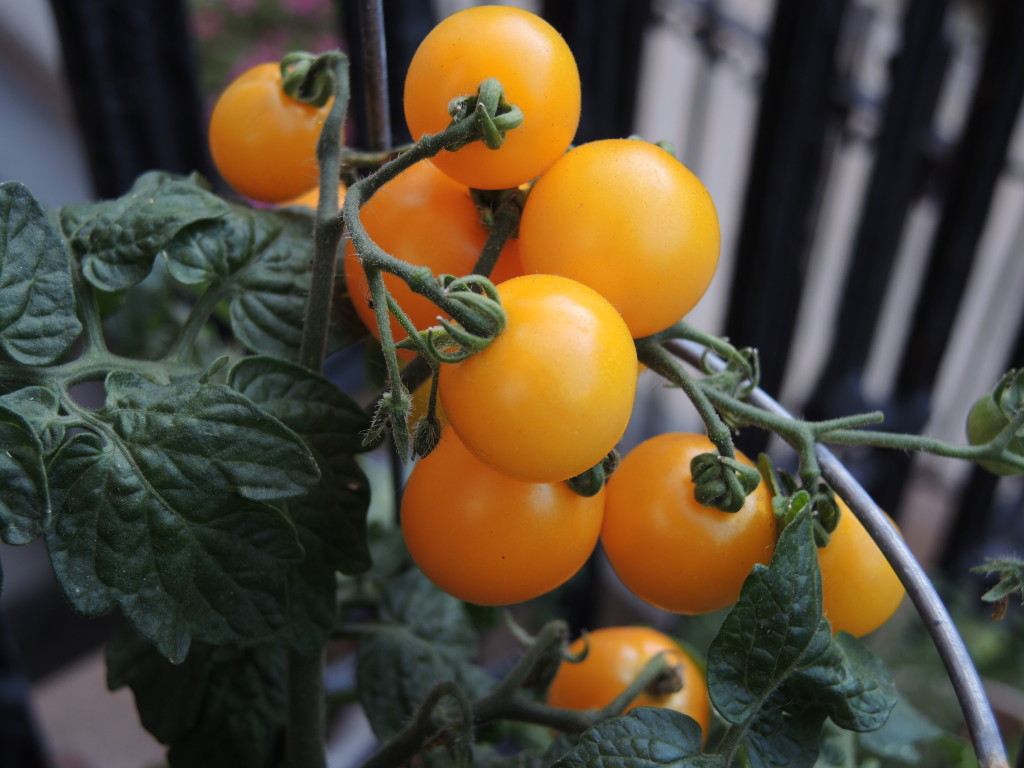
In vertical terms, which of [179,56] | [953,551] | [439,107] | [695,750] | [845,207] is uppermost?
[439,107]

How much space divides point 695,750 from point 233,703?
29 cm

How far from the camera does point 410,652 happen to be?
1.88 feet

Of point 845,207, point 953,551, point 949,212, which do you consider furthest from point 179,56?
point 845,207

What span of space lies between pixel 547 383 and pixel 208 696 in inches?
13.5

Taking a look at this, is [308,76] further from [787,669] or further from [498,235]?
[787,669]

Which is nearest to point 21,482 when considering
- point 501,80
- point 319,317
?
point 319,317

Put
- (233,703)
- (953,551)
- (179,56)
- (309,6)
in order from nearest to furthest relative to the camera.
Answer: (233,703) < (179,56) < (953,551) < (309,6)

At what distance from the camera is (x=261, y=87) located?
1.46 ft

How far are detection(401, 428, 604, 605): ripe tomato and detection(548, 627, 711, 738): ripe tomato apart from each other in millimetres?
174

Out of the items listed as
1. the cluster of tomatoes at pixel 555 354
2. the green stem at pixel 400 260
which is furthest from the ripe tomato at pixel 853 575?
the green stem at pixel 400 260

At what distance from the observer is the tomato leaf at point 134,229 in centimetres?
41

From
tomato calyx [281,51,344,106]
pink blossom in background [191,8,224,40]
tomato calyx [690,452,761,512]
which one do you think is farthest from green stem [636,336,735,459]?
pink blossom in background [191,8,224,40]

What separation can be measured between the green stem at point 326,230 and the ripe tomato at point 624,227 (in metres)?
0.08

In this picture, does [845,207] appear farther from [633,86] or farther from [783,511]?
[783,511]
